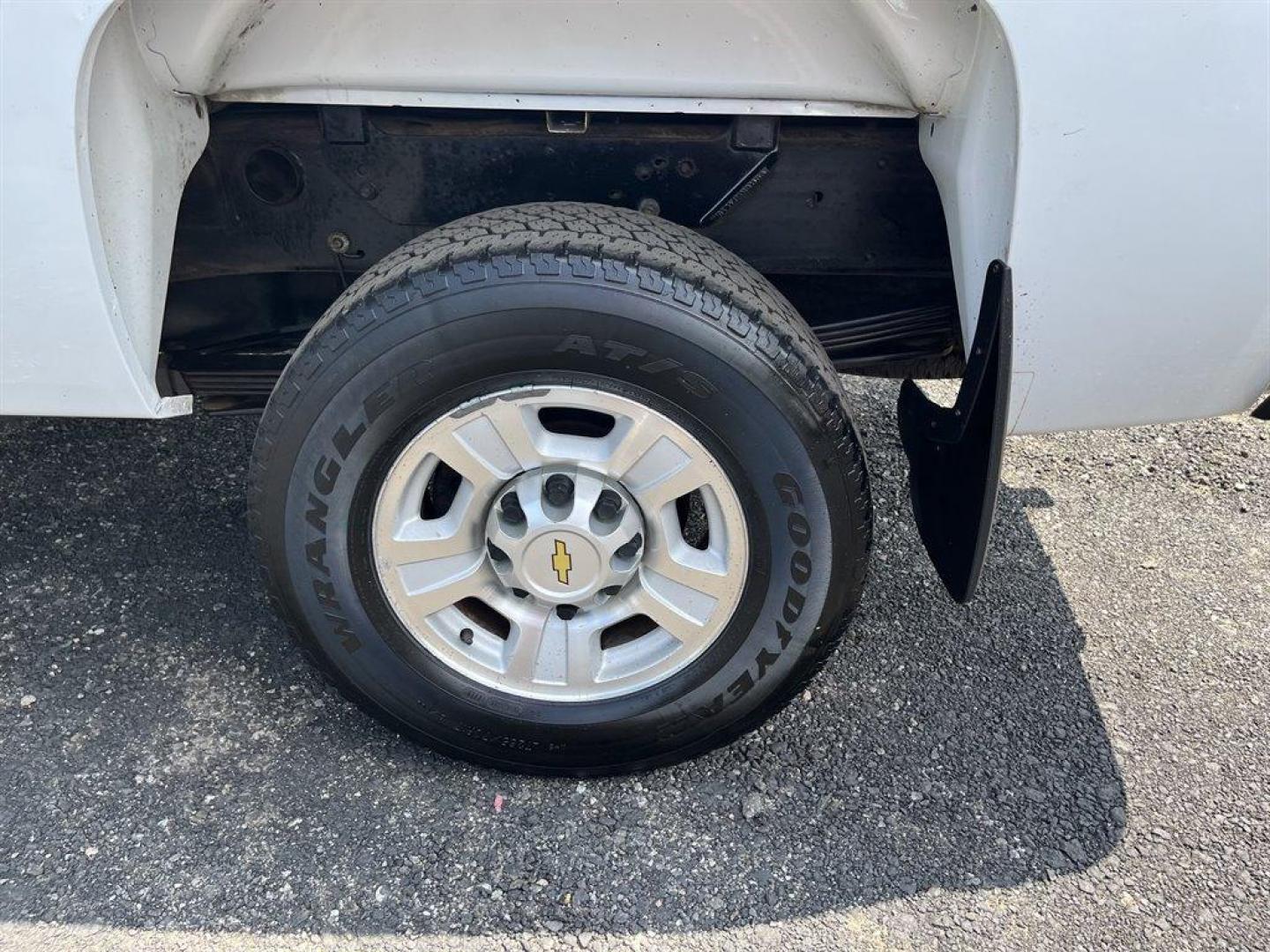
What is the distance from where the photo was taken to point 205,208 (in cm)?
239

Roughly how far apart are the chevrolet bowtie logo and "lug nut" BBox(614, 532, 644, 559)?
10 cm

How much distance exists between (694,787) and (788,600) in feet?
1.61

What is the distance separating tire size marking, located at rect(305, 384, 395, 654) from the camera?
199 cm

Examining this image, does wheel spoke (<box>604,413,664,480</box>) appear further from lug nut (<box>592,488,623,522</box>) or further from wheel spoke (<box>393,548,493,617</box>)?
wheel spoke (<box>393,548,493,617</box>)

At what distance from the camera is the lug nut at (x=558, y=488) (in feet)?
6.86

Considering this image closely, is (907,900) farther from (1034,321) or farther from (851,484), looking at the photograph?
(1034,321)

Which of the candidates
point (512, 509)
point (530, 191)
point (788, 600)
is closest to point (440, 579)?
point (512, 509)

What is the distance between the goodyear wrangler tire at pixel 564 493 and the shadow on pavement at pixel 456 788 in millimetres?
166

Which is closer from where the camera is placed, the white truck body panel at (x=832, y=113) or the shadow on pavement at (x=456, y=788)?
the white truck body panel at (x=832, y=113)

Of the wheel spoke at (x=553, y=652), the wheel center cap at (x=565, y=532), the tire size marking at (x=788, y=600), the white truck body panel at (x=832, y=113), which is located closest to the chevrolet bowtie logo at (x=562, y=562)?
the wheel center cap at (x=565, y=532)

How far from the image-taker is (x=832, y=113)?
204 centimetres

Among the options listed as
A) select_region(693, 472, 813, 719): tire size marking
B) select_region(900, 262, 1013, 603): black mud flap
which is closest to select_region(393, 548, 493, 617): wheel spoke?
select_region(693, 472, 813, 719): tire size marking

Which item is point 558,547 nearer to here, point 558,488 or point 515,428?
point 558,488

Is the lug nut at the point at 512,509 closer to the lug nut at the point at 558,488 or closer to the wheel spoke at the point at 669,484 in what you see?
the lug nut at the point at 558,488
